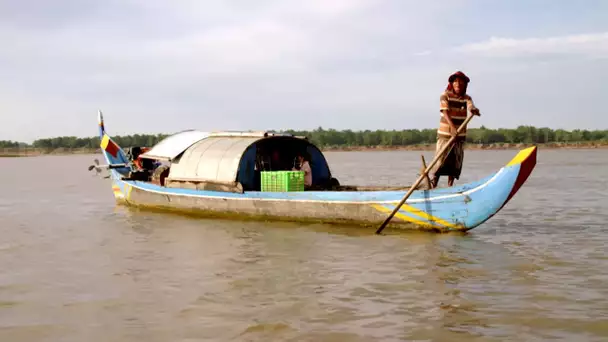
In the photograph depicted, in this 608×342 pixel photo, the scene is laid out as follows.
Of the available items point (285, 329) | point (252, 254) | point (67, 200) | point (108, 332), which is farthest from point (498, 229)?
point (67, 200)

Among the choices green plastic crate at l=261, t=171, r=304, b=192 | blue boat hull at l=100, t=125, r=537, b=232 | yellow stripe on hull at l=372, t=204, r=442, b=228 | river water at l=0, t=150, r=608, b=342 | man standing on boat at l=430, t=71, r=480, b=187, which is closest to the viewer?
river water at l=0, t=150, r=608, b=342

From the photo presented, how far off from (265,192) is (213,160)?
1839 mm

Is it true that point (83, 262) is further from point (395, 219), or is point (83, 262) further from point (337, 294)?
point (395, 219)

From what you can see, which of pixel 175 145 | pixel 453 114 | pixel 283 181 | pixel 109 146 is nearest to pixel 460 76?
pixel 453 114

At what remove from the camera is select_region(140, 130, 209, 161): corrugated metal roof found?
575 inches

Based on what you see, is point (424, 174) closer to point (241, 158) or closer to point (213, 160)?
point (241, 158)

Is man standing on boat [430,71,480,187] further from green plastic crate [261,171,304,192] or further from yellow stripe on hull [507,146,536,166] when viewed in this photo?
green plastic crate [261,171,304,192]

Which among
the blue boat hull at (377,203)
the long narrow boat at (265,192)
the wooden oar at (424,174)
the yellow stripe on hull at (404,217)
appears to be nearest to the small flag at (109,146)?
the long narrow boat at (265,192)

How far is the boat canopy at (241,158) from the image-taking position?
12930 millimetres

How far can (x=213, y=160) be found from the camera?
1328 cm

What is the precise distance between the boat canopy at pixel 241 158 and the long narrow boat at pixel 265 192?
21 millimetres

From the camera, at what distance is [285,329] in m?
5.69

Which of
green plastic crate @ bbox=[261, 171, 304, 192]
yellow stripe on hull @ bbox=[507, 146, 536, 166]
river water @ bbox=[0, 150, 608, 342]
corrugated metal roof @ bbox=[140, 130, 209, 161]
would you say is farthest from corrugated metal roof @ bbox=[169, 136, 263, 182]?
yellow stripe on hull @ bbox=[507, 146, 536, 166]

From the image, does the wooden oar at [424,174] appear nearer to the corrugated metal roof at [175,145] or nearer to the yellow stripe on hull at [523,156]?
the yellow stripe on hull at [523,156]
